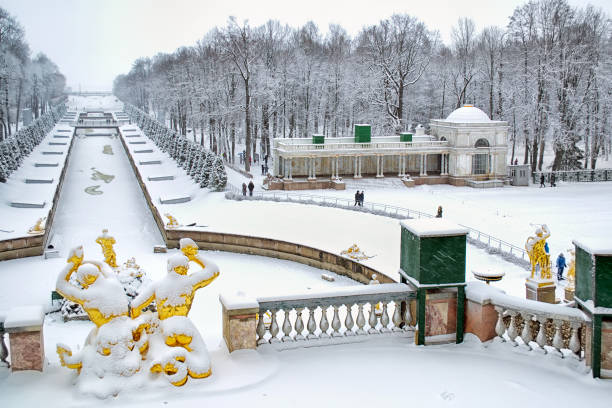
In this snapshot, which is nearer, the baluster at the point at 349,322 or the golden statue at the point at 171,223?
the baluster at the point at 349,322

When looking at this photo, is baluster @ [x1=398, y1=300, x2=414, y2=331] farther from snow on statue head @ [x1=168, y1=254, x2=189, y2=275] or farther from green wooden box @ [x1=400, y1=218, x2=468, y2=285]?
snow on statue head @ [x1=168, y1=254, x2=189, y2=275]

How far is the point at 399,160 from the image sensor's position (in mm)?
50406

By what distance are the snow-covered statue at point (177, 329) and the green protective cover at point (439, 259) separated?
9.04ft

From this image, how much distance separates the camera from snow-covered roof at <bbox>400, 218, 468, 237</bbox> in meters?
9.51

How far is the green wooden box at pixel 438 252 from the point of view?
956cm

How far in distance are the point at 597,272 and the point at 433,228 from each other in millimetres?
2126

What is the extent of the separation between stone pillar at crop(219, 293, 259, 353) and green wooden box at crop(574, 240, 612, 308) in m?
4.07

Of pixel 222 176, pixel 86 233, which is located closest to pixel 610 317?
pixel 86 233

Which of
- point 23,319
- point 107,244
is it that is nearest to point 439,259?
point 23,319

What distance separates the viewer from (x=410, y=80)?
68.7m

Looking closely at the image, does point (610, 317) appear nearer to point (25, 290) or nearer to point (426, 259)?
point (426, 259)

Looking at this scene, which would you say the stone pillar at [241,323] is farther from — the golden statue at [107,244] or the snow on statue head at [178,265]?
the golden statue at [107,244]

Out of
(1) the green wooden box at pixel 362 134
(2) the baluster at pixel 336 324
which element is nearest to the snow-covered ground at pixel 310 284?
(2) the baluster at pixel 336 324

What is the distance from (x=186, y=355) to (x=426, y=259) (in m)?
3.41
